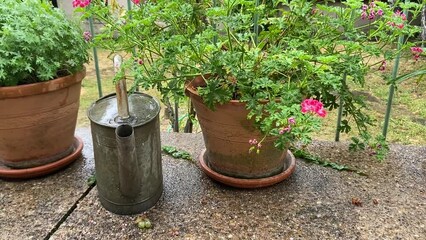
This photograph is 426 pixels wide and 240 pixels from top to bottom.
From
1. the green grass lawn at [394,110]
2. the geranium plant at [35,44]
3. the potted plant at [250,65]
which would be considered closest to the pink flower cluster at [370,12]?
the potted plant at [250,65]

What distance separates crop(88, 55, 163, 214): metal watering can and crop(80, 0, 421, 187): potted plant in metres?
0.11

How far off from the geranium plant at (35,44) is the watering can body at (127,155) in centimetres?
24

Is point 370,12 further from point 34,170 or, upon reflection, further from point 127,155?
point 34,170

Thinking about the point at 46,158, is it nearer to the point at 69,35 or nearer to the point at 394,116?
the point at 69,35

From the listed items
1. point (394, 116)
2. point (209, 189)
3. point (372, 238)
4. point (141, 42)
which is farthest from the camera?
point (394, 116)

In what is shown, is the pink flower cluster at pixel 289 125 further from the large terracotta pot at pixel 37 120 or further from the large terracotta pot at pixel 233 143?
the large terracotta pot at pixel 37 120

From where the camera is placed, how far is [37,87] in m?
1.35

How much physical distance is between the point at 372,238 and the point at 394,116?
6.99ft

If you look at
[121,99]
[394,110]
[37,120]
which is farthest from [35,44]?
[394,110]

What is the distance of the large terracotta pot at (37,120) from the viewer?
1.35m

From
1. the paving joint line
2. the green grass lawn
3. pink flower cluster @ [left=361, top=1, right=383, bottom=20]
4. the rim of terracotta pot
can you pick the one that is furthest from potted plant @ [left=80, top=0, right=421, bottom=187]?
the green grass lawn

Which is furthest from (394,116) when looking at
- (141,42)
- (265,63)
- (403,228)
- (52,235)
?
(52,235)

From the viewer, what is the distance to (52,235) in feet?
3.99

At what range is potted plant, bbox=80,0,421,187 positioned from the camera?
117 cm
